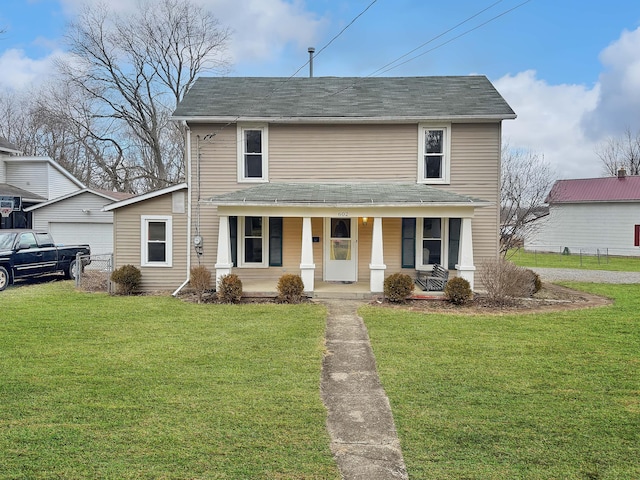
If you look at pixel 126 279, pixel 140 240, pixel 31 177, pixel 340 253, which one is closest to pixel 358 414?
pixel 340 253

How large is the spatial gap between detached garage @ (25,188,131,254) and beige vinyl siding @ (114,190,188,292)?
8754 mm

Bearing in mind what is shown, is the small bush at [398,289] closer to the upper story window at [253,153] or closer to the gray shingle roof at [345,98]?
the gray shingle roof at [345,98]

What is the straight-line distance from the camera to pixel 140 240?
12711mm

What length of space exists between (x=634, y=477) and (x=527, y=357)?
318 cm

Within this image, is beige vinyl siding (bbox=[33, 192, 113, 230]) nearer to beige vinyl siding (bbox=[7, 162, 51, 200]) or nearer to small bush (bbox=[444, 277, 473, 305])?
beige vinyl siding (bbox=[7, 162, 51, 200])

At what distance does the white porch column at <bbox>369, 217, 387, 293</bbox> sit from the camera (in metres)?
11.3

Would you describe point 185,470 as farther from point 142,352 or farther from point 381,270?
point 381,270

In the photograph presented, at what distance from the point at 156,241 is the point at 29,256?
15.3ft

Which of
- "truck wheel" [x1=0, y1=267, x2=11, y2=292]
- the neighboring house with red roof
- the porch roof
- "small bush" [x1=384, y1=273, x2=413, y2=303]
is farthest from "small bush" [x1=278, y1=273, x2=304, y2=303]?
the neighboring house with red roof

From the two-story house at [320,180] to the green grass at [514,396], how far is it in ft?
14.2

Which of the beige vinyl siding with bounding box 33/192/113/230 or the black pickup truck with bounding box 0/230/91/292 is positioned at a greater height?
the beige vinyl siding with bounding box 33/192/113/230

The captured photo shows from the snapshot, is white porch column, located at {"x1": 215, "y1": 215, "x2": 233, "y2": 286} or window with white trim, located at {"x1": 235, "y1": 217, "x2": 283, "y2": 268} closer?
white porch column, located at {"x1": 215, "y1": 215, "x2": 233, "y2": 286}

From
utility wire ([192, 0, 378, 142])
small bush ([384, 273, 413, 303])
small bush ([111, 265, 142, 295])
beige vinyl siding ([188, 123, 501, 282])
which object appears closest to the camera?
utility wire ([192, 0, 378, 142])

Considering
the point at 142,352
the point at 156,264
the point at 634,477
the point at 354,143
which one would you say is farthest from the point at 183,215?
the point at 634,477
